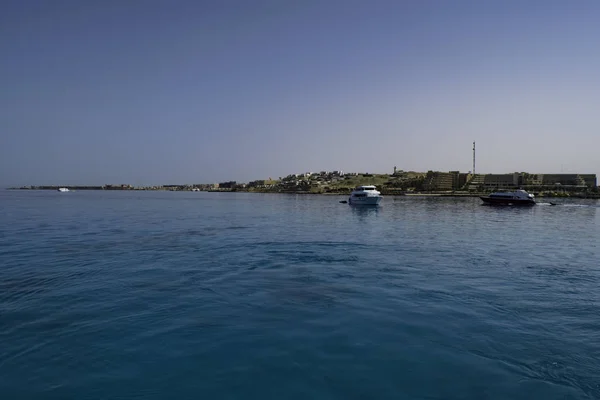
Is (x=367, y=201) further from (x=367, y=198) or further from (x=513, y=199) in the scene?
(x=513, y=199)

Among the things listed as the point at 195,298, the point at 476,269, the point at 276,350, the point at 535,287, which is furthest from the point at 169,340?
the point at 476,269

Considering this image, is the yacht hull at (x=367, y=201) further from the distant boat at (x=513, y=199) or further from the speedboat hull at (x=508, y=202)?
the distant boat at (x=513, y=199)

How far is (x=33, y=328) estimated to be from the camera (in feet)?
31.3

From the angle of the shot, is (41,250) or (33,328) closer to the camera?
(33,328)

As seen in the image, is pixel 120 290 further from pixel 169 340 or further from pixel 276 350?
pixel 276 350

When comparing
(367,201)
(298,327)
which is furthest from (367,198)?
(298,327)

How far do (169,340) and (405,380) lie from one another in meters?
5.32

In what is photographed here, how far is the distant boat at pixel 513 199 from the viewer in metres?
82.8

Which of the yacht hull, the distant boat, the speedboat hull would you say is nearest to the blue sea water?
the yacht hull

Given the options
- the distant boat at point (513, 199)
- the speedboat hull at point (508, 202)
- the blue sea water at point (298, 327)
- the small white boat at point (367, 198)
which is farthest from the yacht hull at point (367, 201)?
the blue sea water at point (298, 327)

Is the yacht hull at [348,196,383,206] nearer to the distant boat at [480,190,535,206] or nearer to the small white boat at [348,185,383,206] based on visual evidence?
the small white boat at [348,185,383,206]

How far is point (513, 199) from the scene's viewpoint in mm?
84438

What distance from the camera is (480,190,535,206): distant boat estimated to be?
3258 inches

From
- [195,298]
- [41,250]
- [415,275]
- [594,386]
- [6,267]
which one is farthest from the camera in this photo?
[41,250]
